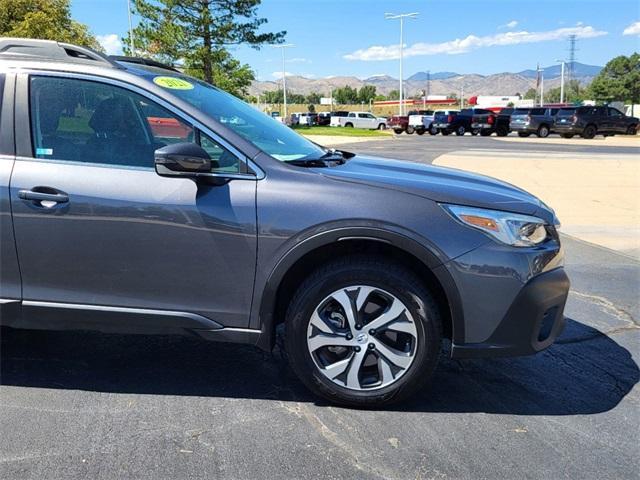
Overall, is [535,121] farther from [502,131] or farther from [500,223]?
[500,223]

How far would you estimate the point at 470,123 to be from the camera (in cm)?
3838

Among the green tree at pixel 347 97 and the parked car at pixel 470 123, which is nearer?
the parked car at pixel 470 123

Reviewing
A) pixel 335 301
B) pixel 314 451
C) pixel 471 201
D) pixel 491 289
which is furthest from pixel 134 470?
pixel 471 201

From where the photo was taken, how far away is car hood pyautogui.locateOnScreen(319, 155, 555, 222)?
3006 mm

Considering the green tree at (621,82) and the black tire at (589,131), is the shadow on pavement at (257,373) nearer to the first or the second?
the black tire at (589,131)

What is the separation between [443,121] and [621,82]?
58561mm

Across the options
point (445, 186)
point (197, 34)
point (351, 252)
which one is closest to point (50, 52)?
point (351, 252)

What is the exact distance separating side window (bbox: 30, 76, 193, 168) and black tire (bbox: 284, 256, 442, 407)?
1104mm

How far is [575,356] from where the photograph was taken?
3.96m

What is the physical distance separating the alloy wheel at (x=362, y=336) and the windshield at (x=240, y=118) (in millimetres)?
909

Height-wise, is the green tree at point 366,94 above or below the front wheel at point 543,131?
above

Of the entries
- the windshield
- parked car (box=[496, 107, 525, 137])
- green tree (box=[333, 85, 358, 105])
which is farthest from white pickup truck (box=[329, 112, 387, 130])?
green tree (box=[333, 85, 358, 105])

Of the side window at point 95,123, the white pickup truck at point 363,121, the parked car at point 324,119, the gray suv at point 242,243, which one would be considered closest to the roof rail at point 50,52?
the gray suv at point 242,243

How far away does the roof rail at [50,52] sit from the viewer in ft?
10.6
